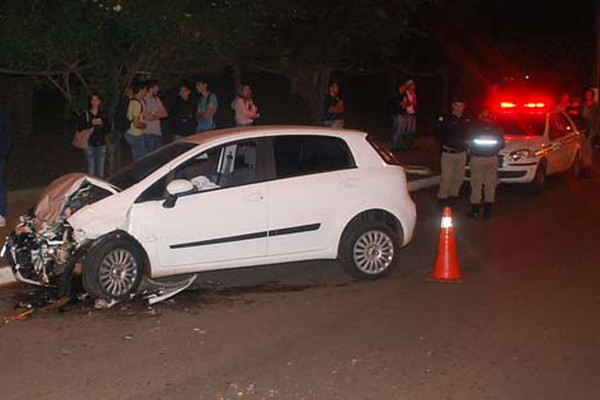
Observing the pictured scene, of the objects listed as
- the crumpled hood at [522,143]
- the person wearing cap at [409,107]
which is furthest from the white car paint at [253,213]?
the person wearing cap at [409,107]

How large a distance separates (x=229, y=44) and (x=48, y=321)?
323 inches

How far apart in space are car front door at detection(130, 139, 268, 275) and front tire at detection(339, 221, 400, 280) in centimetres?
91

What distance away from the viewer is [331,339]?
7.12 metres

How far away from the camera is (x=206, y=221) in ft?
27.8

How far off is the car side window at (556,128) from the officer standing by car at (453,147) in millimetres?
3768

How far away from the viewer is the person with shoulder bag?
14000mm

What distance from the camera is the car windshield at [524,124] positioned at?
17016 mm

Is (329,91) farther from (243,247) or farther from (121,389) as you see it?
(121,389)

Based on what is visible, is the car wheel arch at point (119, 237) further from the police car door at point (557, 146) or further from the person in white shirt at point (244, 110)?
the police car door at point (557, 146)

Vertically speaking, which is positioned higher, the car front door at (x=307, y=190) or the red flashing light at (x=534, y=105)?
the red flashing light at (x=534, y=105)

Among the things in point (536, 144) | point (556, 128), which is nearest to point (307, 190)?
point (536, 144)

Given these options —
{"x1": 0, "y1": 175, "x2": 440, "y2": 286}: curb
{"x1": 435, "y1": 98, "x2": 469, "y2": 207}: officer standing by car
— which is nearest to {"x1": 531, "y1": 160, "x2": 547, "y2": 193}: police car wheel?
{"x1": 0, "y1": 175, "x2": 440, "y2": 286}: curb

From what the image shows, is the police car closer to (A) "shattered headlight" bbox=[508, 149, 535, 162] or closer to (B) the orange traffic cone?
(A) "shattered headlight" bbox=[508, 149, 535, 162]

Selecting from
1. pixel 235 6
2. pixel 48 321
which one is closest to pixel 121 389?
pixel 48 321
